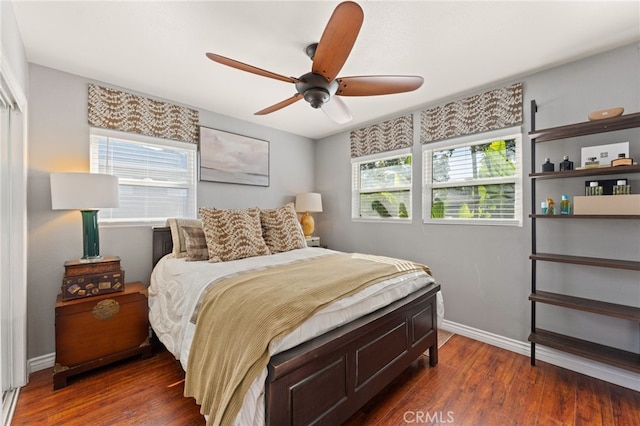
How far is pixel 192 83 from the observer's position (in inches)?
102

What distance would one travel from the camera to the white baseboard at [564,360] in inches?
79.5

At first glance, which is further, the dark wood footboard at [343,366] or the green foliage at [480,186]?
the green foliage at [480,186]

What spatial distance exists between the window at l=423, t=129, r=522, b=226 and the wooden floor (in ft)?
4.30

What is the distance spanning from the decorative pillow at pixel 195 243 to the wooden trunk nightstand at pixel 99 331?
1.71 feet

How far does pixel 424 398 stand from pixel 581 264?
151cm

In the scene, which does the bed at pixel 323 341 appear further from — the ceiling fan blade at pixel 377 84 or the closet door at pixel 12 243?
the ceiling fan blade at pixel 377 84

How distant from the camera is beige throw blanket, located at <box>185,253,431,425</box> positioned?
1.17m

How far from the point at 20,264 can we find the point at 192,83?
194 centimetres

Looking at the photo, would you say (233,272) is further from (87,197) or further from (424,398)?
(424,398)

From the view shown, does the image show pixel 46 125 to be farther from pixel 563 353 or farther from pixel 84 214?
pixel 563 353

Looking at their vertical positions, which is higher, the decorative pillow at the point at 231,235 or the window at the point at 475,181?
the window at the point at 475,181

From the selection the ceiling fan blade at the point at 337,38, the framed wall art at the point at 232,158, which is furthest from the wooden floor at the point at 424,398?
the ceiling fan blade at the point at 337,38

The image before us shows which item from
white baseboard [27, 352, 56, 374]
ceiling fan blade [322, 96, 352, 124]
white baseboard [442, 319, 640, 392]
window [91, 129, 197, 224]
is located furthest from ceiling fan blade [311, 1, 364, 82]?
white baseboard [27, 352, 56, 374]

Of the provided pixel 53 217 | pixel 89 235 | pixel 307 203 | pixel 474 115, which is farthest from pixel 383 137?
pixel 53 217
